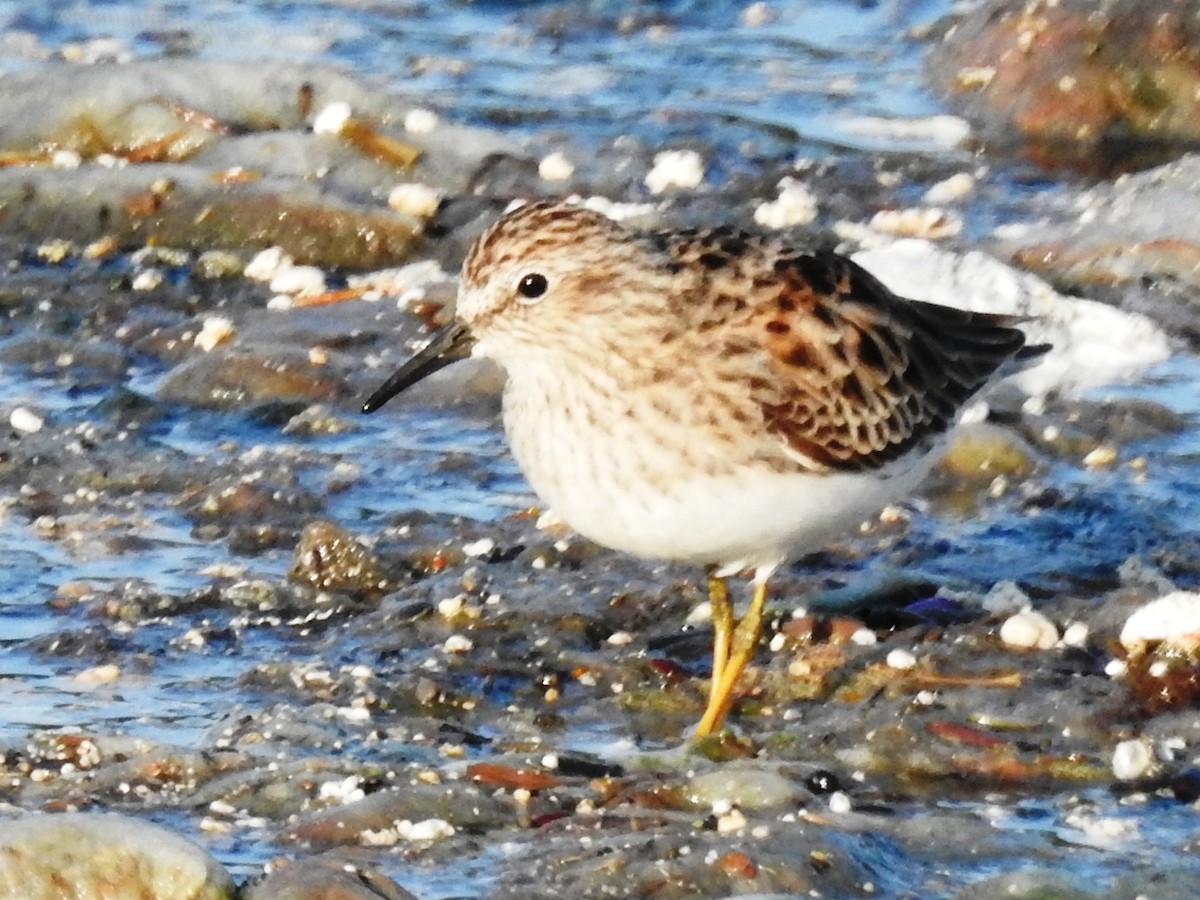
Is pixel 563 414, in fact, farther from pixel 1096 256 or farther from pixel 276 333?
pixel 1096 256

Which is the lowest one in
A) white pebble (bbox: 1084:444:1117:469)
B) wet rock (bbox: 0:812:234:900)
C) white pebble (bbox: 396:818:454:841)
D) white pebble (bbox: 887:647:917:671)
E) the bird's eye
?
white pebble (bbox: 1084:444:1117:469)

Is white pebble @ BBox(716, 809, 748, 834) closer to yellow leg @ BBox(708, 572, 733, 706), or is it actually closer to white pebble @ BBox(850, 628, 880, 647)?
yellow leg @ BBox(708, 572, 733, 706)

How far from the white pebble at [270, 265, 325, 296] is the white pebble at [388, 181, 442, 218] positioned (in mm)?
688

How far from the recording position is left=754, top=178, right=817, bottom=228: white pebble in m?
10.1

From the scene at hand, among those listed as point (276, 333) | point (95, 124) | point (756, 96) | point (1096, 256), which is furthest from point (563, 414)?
point (756, 96)

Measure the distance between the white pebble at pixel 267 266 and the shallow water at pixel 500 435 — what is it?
1.20 meters

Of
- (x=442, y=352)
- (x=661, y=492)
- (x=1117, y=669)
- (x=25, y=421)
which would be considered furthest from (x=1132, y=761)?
(x=25, y=421)

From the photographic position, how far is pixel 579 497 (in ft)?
19.7

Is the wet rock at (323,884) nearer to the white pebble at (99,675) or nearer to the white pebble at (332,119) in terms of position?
the white pebble at (99,675)

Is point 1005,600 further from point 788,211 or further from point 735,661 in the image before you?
point 788,211

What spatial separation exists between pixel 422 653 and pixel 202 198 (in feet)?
12.8

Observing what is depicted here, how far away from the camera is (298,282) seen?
9359 millimetres

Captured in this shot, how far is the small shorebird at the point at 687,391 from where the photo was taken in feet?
19.7

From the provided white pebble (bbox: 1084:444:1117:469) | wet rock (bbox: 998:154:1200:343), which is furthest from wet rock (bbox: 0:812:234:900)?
wet rock (bbox: 998:154:1200:343)
